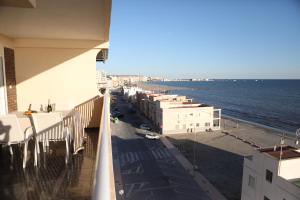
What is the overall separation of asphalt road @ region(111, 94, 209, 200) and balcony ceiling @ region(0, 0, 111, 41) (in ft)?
32.7

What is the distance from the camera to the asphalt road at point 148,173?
12.4m

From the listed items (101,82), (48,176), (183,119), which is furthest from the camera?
(183,119)

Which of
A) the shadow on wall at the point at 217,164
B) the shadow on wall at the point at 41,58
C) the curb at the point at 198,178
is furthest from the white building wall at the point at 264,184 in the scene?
the shadow on wall at the point at 41,58

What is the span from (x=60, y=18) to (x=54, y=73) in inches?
100

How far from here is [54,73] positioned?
555 cm

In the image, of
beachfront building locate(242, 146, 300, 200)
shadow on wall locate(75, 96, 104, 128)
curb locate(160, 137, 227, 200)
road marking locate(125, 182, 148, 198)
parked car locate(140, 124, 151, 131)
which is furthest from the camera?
parked car locate(140, 124, 151, 131)

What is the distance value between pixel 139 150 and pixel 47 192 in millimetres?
18516

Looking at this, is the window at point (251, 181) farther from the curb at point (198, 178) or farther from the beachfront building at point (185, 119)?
the beachfront building at point (185, 119)

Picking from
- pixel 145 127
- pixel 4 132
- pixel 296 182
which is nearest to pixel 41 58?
pixel 4 132

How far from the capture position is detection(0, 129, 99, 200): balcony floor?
2.36 meters

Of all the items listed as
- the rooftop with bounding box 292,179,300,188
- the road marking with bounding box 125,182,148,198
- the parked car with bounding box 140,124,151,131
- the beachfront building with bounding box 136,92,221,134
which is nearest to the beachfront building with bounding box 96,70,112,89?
the road marking with bounding box 125,182,148,198

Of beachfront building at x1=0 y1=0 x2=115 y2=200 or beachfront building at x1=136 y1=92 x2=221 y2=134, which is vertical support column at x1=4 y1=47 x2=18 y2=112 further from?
beachfront building at x1=136 y1=92 x2=221 y2=134

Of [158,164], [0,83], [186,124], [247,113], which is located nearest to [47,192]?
[0,83]

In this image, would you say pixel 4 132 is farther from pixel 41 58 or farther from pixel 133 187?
pixel 133 187
